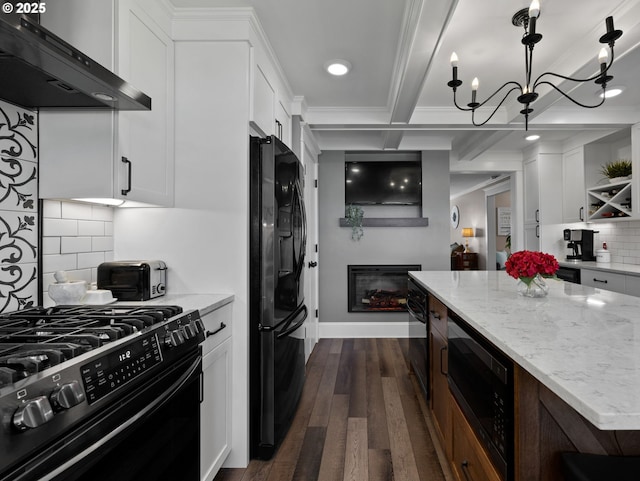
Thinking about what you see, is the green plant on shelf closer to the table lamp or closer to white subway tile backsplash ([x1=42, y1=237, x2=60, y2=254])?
white subway tile backsplash ([x1=42, y1=237, x2=60, y2=254])

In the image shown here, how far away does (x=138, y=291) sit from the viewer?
5.58 feet

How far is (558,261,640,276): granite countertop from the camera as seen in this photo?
11.0ft

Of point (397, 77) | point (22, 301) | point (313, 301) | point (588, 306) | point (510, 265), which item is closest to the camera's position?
point (22, 301)

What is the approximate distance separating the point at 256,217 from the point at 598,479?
1.65 metres

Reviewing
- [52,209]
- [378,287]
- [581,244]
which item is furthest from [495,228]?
[52,209]

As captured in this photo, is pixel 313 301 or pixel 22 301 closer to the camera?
pixel 22 301

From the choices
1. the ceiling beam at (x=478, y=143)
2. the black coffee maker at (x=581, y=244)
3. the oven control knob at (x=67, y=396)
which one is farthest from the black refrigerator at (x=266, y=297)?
the black coffee maker at (x=581, y=244)

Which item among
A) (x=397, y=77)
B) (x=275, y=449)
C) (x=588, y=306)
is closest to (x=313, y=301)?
(x=275, y=449)

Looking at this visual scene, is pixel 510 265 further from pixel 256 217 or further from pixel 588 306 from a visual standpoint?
pixel 256 217

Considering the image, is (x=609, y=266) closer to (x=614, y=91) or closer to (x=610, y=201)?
Result: (x=610, y=201)

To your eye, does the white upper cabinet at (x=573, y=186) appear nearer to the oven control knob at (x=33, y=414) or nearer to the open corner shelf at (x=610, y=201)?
the open corner shelf at (x=610, y=201)

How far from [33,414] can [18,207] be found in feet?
3.67

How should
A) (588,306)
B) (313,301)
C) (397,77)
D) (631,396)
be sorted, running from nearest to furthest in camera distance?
(631,396) → (588,306) → (397,77) → (313,301)

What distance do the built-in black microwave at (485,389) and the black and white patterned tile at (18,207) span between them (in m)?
1.81
